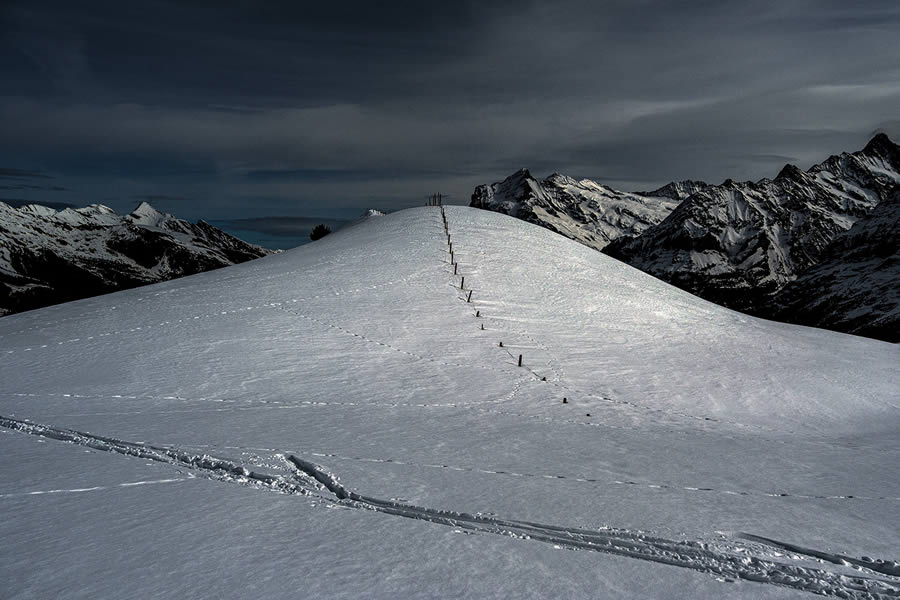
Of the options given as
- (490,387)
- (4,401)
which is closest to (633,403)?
(490,387)

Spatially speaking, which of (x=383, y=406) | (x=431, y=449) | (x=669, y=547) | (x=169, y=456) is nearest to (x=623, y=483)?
(x=669, y=547)

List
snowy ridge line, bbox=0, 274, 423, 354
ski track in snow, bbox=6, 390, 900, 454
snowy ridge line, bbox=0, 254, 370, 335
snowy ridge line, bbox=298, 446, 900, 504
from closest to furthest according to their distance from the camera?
1. snowy ridge line, bbox=298, 446, 900, 504
2. ski track in snow, bbox=6, 390, 900, 454
3. snowy ridge line, bbox=0, 274, 423, 354
4. snowy ridge line, bbox=0, 254, 370, 335

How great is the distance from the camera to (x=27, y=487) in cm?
859

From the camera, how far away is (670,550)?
717cm

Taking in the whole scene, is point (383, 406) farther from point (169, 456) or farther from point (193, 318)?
point (193, 318)

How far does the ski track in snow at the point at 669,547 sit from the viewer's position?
21.8ft

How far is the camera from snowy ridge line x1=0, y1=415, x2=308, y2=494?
898 centimetres

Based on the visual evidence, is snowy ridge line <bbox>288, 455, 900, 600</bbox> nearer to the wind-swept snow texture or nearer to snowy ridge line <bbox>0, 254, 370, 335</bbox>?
the wind-swept snow texture

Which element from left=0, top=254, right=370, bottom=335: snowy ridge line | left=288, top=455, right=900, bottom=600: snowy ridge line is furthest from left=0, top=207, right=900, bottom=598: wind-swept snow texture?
left=0, top=254, right=370, bottom=335: snowy ridge line

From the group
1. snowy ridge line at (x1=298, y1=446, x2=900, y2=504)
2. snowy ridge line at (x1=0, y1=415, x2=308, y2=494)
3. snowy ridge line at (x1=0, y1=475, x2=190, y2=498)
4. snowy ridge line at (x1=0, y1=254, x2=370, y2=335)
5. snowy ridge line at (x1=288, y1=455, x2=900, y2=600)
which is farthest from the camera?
snowy ridge line at (x1=0, y1=254, x2=370, y2=335)

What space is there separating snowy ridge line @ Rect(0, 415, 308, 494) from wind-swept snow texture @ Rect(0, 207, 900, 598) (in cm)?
6

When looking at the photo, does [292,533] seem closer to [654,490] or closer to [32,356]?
[654,490]

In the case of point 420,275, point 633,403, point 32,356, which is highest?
point 420,275

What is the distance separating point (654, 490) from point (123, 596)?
23.7 feet
